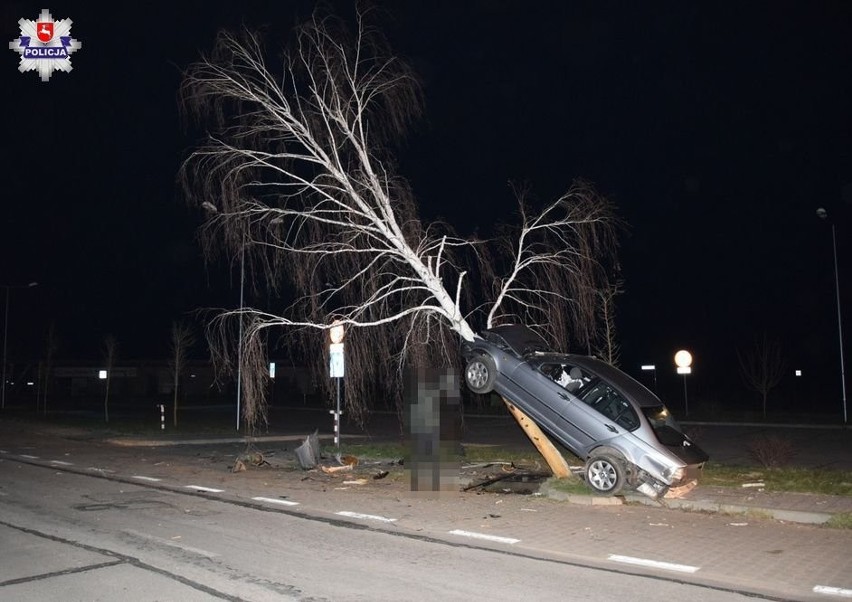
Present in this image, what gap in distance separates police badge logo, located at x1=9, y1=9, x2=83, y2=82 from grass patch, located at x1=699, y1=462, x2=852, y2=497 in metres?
16.0

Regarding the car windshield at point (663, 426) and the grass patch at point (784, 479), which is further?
the grass patch at point (784, 479)

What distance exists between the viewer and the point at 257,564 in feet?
25.7

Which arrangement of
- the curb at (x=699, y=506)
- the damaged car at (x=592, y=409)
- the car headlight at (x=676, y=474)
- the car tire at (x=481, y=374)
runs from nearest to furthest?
the curb at (x=699, y=506) → the car headlight at (x=676, y=474) → the damaged car at (x=592, y=409) → the car tire at (x=481, y=374)

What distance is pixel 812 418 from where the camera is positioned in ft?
118

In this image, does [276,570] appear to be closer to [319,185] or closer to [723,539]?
[723,539]

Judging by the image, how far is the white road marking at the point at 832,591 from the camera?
6.89 m

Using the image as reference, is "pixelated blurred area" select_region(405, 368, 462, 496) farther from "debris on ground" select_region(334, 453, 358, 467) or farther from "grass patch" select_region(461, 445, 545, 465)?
"grass patch" select_region(461, 445, 545, 465)

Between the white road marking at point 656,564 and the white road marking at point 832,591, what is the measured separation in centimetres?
117

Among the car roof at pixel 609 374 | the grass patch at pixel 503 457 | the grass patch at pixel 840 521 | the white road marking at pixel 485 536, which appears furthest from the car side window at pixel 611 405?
the grass patch at pixel 503 457

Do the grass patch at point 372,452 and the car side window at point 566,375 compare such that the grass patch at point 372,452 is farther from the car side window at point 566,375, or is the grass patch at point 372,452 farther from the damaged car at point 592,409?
the car side window at point 566,375

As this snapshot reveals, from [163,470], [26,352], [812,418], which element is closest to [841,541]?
[163,470]

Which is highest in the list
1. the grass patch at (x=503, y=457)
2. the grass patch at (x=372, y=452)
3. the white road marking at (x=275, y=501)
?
the grass patch at (x=372, y=452)

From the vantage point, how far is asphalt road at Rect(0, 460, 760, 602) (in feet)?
22.3

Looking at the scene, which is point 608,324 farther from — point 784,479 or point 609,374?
point 609,374
